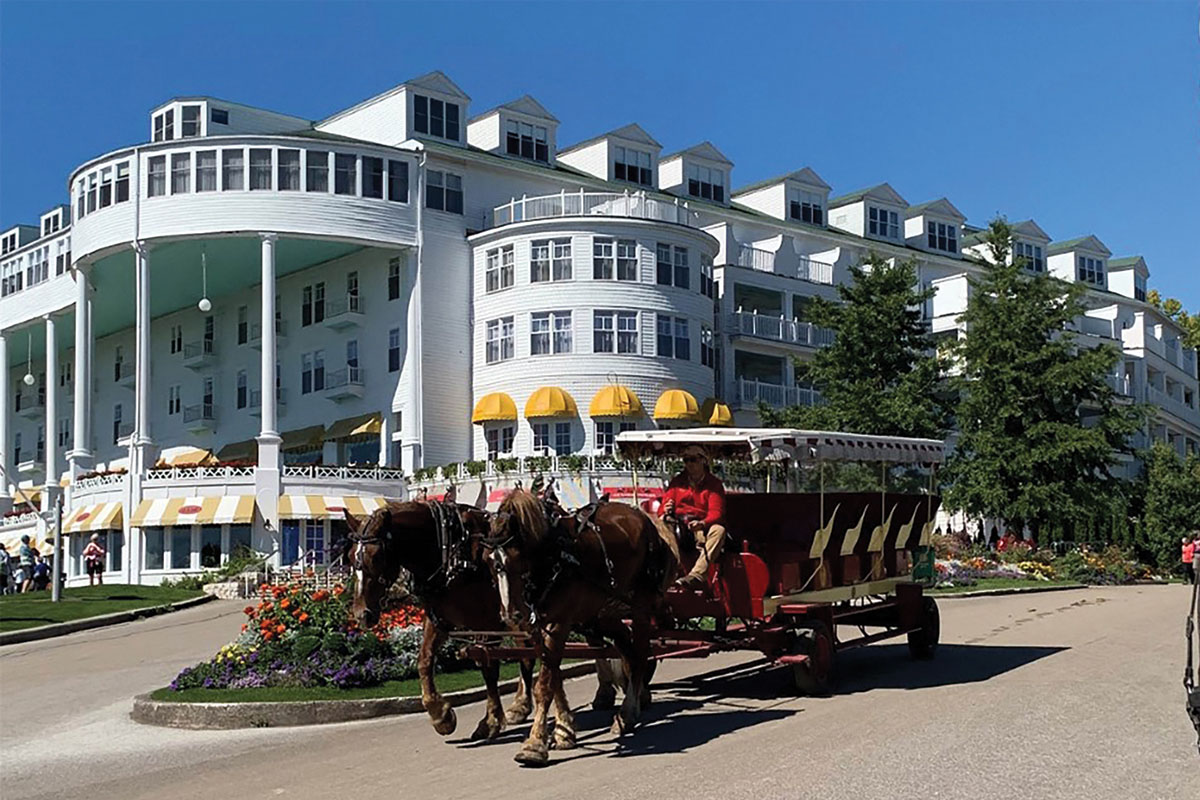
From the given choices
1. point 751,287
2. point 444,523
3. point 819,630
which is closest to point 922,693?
point 819,630

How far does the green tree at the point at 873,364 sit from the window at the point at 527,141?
1426 cm

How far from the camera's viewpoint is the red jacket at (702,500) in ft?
46.7

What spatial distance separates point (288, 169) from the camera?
169 feet

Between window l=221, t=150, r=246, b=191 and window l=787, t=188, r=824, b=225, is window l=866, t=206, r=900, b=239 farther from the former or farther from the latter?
window l=221, t=150, r=246, b=191

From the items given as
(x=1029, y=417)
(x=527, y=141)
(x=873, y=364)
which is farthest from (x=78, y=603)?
(x=1029, y=417)

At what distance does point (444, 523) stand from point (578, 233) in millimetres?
40824

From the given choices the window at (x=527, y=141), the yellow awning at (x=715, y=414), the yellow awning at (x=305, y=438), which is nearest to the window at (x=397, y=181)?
the window at (x=527, y=141)

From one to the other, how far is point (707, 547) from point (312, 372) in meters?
46.5

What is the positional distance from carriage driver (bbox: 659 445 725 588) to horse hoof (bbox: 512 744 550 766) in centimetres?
320

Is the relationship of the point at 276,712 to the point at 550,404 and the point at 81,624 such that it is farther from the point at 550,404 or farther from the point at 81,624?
the point at 550,404

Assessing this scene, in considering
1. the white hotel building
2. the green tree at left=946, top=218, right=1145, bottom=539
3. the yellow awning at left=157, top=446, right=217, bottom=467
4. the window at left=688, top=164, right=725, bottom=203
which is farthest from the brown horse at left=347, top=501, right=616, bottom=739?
the window at left=688, top=164, right=725, bottom=203

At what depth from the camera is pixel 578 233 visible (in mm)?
52312

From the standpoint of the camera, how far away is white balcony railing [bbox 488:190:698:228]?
53.0 meters

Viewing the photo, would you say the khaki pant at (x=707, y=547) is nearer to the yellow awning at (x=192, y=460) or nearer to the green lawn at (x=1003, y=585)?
the green lawn at (x=1003, y=585)
